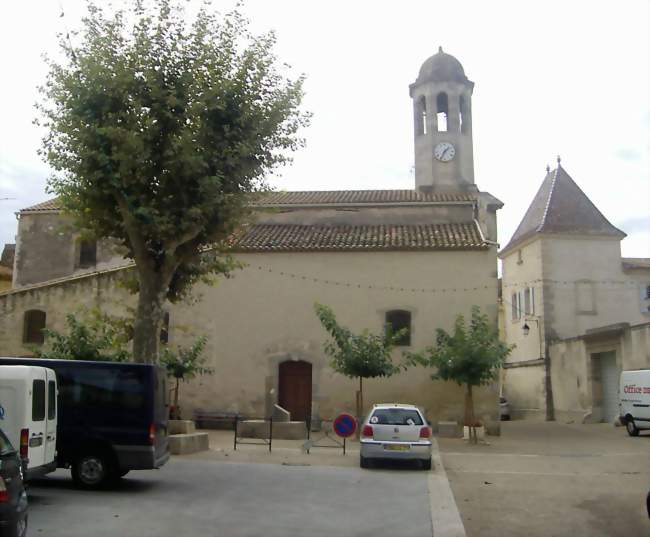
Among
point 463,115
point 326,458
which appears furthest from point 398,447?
point 463,115

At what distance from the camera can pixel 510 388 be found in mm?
38906

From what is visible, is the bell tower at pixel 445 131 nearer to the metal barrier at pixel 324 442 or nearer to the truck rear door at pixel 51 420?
the metal barrier at pixel 324 442

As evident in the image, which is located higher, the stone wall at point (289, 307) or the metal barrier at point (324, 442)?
the stone wall at point (289, 307)

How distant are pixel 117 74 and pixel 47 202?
19.9 m

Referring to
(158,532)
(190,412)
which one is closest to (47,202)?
(190,412)

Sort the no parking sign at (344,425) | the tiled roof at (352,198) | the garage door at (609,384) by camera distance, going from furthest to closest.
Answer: the tiled roof at (352,198)
the garage door at (609,384)
the no parking sign at (344,425)

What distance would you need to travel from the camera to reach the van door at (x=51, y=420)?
370 inches

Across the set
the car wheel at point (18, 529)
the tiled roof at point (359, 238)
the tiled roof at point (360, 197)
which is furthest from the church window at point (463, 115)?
the car wheel at point (18, 529)

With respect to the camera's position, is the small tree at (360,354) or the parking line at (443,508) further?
the small tree at (360,354)

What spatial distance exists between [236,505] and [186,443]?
633 cm

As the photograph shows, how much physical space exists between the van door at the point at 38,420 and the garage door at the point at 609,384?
2326 cm

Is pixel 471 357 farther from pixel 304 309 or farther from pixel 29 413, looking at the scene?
pixel 29 413

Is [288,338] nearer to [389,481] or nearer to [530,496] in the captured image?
[389,481]

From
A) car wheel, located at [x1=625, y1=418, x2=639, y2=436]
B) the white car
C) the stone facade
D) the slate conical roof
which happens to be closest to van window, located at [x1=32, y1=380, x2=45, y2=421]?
the white car
